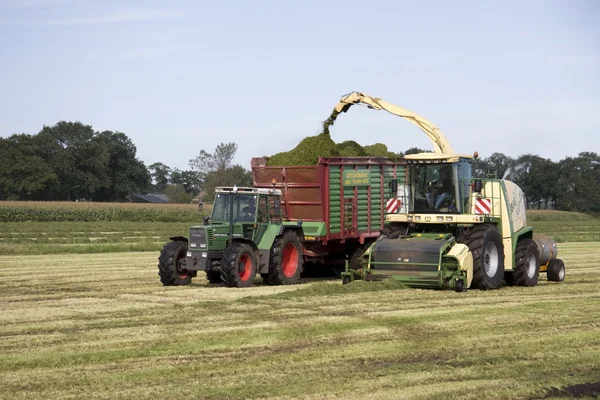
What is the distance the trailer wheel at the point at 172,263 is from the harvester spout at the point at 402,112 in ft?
18.8

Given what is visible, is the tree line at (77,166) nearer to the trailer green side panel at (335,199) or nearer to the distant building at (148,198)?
the distant building at (148,198)

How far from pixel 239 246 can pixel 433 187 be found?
4.20m

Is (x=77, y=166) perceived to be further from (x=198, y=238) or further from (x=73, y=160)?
(x=198, y=238)

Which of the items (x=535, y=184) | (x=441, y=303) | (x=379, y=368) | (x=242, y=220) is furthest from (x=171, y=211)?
(x=379, y=368)

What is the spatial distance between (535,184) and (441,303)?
75.8 meters

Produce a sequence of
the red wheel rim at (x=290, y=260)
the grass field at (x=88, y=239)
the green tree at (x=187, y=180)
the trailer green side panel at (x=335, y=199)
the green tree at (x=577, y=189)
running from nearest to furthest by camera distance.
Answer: the red wheel rim at (x=290, y=260) < the trailer green side panel at (x=335, y=199) < the grass field at (x=88, y=239) < the green tree at (x=577, y=189) < the green tree at (x=187, y=180)

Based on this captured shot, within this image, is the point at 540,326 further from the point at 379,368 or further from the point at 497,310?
the point at 379,368

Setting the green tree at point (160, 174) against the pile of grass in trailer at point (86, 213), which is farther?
the green tree at point (160, 174)

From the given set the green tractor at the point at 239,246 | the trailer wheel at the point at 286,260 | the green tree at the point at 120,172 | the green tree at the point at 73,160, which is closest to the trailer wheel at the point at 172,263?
the green tractor at the point at 239,246

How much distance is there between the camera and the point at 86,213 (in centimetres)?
6731

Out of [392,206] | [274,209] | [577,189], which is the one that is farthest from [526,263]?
[577,189]

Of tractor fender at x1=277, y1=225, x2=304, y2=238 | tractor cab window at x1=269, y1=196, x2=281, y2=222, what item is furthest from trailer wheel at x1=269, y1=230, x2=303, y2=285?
tractor cab window at x1=269, y1=196, x2=281, y2=222

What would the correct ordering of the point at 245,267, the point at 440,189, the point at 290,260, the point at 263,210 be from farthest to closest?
the point at 290,260, the point at 263,210, the point at 245,267, the point at 440,189

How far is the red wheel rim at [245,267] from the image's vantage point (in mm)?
19219
